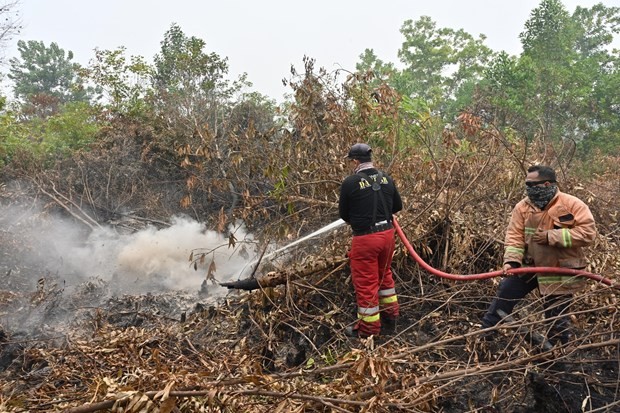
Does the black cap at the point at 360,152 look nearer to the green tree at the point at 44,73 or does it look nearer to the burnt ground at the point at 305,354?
the burnt ground at the point at 305,354

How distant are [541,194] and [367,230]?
1387 mm

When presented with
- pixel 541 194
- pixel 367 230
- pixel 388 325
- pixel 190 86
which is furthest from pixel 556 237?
pixel 190 86

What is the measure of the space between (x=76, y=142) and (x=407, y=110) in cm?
971

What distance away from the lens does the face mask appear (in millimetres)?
3596

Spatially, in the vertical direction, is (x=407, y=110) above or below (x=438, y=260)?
above

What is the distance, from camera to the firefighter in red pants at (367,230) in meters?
4.16

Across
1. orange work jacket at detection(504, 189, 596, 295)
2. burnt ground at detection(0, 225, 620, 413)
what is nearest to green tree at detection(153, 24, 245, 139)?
burnt ground at detection(0, 225, 620, 413)

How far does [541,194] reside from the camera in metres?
3.62

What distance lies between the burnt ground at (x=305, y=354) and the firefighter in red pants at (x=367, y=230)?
33cm

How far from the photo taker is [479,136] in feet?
19.7

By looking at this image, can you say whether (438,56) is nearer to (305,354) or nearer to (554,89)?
(554,89)

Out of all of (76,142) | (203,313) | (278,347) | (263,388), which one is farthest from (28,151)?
(263,388)

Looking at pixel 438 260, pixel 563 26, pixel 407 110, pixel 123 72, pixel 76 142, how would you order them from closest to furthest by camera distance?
pixel 438 260 → pixel 407 110 → pixel 76 142 → pixel 123 72 → pixel 563 26

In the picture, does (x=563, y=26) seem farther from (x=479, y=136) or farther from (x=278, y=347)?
(x=278, y=347)
